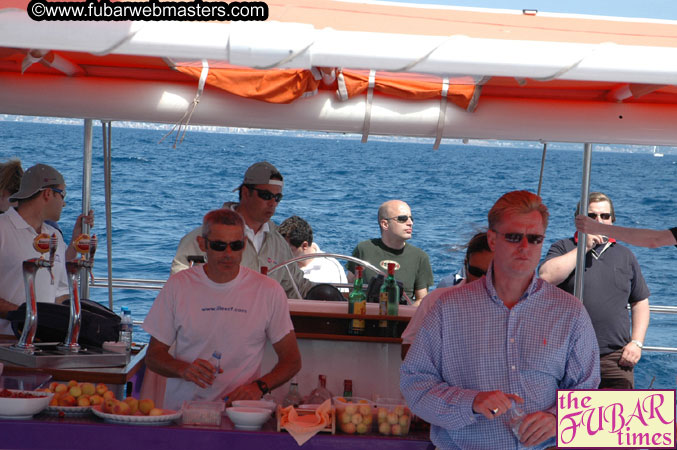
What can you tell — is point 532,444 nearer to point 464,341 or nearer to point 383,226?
point 464,341

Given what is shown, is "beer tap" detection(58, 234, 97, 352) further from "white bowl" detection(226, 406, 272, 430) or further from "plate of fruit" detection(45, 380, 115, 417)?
"white bowl" detection(226, 406, 272, 430)

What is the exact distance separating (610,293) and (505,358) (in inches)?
111

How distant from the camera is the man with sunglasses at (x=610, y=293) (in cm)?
526

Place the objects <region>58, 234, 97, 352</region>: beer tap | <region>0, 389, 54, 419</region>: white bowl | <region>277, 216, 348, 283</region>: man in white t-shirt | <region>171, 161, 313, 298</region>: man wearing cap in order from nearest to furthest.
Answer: <region>0, 389, 54, 419</region>: white bowl < <region>58, 234, 97, 352</region>: beer tap < <region>171, 161, 313, 298</region>: man wearing cap < <region>277, 216, 348, 283</region>: man in white t-shirt

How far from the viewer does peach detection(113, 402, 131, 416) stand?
3.31 m

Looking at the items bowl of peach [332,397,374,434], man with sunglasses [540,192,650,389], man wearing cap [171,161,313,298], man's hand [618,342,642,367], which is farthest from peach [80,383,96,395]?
man's hand [618,342,642,367]

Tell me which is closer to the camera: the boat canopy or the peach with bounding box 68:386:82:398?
the peach with bounding box 68:386:82:398

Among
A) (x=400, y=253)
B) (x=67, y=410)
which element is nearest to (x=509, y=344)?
(x=67, y=410)

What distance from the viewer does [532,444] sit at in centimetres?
263

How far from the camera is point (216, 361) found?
3707mm

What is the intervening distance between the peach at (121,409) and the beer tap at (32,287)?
2.81 ft

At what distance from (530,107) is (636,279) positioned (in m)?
1.63

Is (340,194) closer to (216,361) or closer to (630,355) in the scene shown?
(630,355)

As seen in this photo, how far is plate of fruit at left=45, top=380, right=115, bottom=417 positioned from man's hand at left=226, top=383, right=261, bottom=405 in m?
0.49
